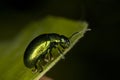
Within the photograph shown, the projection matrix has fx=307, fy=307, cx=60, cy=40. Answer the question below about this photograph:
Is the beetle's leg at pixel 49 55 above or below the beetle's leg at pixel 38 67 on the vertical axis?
above

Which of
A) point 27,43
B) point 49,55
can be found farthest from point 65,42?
point 27,43

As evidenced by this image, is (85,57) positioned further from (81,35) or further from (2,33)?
(2,33)

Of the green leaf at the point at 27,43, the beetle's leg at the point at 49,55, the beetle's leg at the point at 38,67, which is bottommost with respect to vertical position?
the beetle's leg at the point at 38,67

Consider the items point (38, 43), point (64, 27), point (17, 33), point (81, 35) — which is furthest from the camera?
point (17, 33)

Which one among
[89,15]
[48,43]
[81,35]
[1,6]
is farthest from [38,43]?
[1,6]

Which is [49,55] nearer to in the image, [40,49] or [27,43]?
[40,49]

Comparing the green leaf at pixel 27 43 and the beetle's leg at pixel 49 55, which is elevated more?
the green leaf at pixel 27 43
